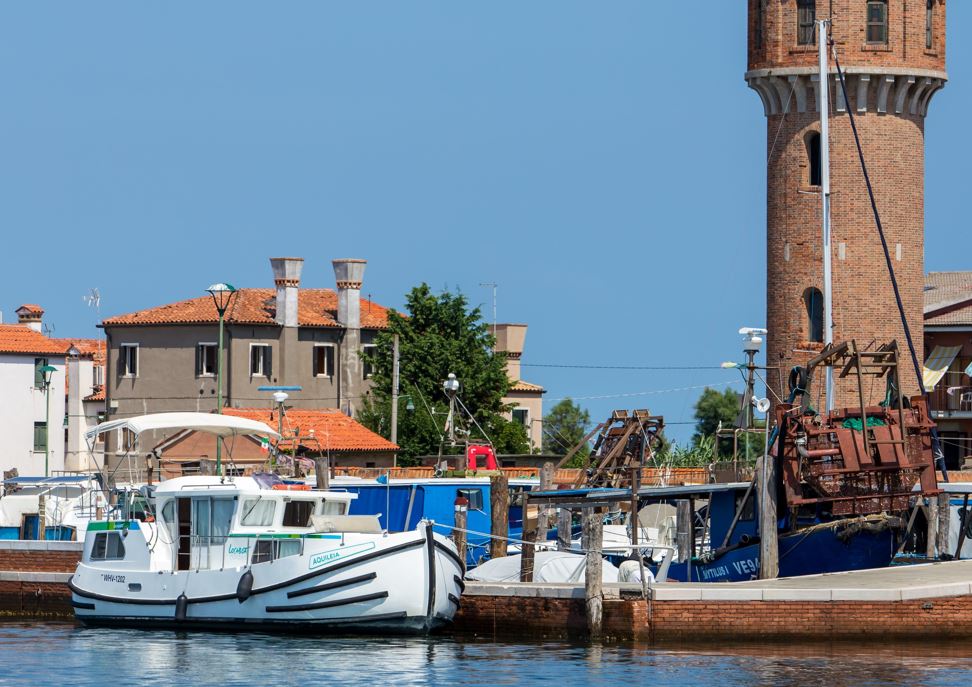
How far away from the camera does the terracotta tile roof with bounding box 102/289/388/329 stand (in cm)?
8062

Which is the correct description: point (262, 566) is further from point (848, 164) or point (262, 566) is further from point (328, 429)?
point (328, 429)

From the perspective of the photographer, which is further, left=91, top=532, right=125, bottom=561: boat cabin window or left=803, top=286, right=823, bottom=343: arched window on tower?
left=803, top=286, right=823, bottom=343: arched window on tower

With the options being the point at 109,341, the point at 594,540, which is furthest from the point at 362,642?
the point at 109,341

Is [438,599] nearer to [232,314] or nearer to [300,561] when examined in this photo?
[300,561]

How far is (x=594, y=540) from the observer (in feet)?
114

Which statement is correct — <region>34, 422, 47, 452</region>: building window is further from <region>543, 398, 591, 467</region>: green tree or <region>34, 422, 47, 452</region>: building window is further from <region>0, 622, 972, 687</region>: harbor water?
<region>0, 622, 972, 687</region>: harbor water

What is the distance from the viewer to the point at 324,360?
82.8 m

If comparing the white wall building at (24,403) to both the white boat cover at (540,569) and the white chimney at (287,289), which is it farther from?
the white boat cover at (540,569)

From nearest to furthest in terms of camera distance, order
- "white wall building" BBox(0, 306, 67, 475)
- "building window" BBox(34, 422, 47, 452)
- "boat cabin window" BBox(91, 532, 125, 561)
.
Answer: "boat cabin window" BBox(91, 532, 125, 561) → "white wall building" BBox(0, 306, 67, 475) → "building window" BBox(34, 422, 47, 452)

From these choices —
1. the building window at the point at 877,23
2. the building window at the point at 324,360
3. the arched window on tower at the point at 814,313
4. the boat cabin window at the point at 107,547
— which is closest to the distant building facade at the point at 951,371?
the arched window on tower at the point at 814,313

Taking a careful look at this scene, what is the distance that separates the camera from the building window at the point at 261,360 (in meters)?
80.6

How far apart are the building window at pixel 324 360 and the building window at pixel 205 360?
165 inches

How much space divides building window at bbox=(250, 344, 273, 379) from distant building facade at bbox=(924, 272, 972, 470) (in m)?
25.0

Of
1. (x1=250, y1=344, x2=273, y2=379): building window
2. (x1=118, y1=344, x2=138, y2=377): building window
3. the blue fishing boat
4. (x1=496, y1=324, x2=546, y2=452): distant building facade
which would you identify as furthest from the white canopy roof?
(x1=496, y1=324, x2=546, y2=452): distant building facade
